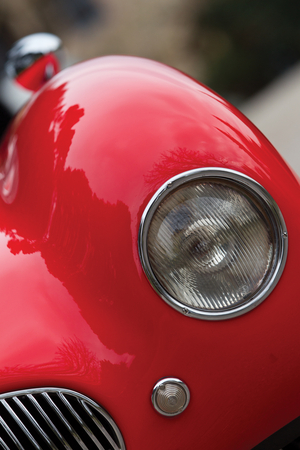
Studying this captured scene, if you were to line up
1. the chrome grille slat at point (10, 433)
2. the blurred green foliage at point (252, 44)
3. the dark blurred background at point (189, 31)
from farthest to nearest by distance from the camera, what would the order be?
the dark blurred background at point (189, 31), the blurred green foliage at point (252, 44), the chrome grille slat at point (10, 433)

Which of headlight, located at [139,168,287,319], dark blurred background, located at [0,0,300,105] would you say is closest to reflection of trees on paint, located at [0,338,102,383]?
headlight, located at [139,168,287,319]

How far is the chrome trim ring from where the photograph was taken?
106 cm

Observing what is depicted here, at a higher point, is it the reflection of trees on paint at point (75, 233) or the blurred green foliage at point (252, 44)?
the blurred green foliage at point (252, 44)

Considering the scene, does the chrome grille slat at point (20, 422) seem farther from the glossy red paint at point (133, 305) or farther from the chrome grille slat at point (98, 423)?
the chrome grille slat at point (98, 423)

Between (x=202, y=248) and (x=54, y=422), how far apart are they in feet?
1.83

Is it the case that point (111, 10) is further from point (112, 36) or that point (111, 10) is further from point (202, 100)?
point (202, 100)

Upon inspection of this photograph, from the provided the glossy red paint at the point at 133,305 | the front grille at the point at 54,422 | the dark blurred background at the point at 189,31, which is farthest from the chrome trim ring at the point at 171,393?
the dark blurred background at the point at 189,31

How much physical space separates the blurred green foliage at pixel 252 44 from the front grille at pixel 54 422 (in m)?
5.96

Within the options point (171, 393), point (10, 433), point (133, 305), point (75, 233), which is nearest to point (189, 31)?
point (75, 233)

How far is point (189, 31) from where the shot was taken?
7973 millimetres

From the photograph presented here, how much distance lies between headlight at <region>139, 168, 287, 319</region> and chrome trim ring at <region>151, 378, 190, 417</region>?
172 mm

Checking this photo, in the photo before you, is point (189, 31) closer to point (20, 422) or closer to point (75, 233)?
point (75, 233)

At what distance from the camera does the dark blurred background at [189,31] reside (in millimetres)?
6449

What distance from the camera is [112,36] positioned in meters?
10.2
